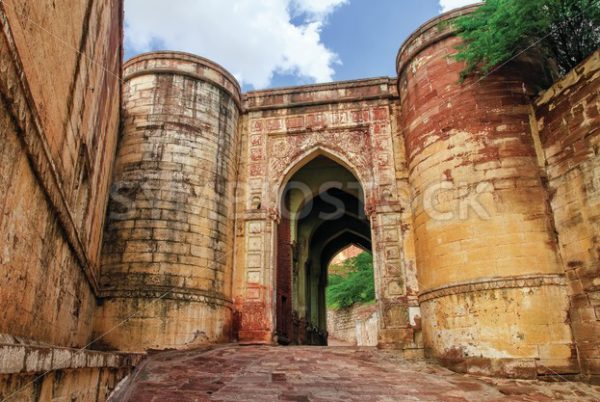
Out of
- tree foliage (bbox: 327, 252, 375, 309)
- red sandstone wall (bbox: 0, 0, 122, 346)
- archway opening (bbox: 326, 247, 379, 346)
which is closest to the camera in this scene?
red sandstone wall (bbox: 0, 0, 122, 346)

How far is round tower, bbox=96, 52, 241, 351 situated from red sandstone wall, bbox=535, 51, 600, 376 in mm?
6495

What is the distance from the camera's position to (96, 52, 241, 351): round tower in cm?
828

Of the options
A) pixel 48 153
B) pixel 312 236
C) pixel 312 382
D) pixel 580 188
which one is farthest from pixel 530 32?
pixel 312 236

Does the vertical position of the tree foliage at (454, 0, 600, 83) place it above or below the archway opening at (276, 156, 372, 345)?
above

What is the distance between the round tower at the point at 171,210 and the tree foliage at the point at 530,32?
18.6ft

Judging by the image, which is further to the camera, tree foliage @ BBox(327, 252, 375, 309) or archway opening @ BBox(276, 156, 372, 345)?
tree foliage @ BBox(327, 252, 375, 309)

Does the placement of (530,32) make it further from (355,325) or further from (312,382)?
(355,325)

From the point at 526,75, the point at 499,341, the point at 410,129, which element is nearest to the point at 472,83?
the point at 526,75

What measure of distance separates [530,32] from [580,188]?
293cm

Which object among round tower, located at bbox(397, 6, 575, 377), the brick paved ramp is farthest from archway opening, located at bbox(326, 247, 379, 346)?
the brick paved ramp

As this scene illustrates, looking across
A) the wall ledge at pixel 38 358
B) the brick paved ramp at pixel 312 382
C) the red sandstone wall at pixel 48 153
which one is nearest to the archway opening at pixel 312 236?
the brick paved ramp at pixel 312 382

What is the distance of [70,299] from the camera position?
542 centimetres

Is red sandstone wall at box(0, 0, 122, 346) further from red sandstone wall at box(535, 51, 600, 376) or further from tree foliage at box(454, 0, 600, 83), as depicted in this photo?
red sandstone wall at box(535, 51, 600, 376)

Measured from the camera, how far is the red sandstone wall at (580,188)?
6.08 m
